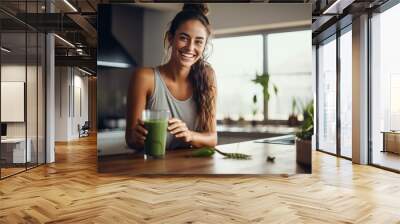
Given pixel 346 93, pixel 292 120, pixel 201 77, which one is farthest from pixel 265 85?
pixel 346 93

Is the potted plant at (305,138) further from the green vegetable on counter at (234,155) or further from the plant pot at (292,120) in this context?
the green vegetable on counter at (234,155)

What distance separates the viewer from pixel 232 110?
532 cm

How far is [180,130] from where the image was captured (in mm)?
5324

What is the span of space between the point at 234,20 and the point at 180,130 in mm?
1738

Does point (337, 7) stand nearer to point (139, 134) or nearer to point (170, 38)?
point (170, 38)

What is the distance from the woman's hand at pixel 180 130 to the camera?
532 centimetres

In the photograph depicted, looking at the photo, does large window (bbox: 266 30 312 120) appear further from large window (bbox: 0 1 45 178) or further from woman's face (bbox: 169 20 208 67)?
large window (bbox: 0 1 45 178)

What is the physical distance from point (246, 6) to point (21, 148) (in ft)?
13.6

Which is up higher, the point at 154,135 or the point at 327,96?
the point at 327,96

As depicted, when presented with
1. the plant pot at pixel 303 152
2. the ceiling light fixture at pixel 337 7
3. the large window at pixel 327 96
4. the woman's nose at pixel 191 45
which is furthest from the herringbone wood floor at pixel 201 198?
the large window at pixel 327 96

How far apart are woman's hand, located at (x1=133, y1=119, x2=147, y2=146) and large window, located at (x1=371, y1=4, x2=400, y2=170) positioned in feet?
12.7

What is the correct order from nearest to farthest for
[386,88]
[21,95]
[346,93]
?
[21,95] < [386,88] < [346,93]

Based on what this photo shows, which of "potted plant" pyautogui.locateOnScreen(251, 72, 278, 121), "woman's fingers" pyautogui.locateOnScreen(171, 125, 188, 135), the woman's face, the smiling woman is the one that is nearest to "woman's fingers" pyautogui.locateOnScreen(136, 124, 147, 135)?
the smiling woman

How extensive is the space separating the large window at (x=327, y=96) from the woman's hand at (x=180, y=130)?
4.18 m
